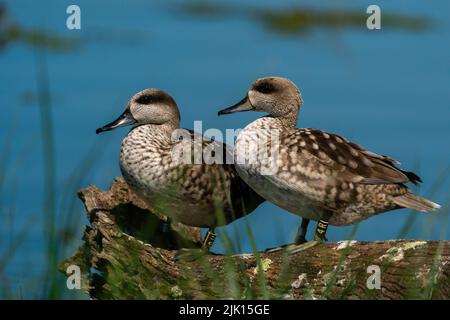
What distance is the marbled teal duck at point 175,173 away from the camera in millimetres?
7855

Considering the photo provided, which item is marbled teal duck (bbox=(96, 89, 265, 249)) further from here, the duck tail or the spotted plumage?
the duck tail

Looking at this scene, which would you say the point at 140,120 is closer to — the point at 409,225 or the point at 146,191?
the point at 146,191

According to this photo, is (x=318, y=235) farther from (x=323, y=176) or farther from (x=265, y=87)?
(x=265, y=87)

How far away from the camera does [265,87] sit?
8242mm

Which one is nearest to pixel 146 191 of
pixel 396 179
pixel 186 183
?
pixel 186 183

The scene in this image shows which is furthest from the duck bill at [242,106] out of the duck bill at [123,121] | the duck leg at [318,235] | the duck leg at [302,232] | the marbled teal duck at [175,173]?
the duck leg at [318,235]

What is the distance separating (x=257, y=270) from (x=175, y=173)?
141cm

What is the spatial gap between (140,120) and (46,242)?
3.22 metres

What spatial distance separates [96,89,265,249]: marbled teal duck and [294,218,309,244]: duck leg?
40 centimetres

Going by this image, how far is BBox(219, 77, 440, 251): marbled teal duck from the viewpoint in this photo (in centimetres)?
755

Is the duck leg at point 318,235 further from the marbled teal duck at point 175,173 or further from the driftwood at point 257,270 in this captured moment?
the marbled teal duck at point 175,173

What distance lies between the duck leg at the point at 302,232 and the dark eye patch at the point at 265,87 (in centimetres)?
93
